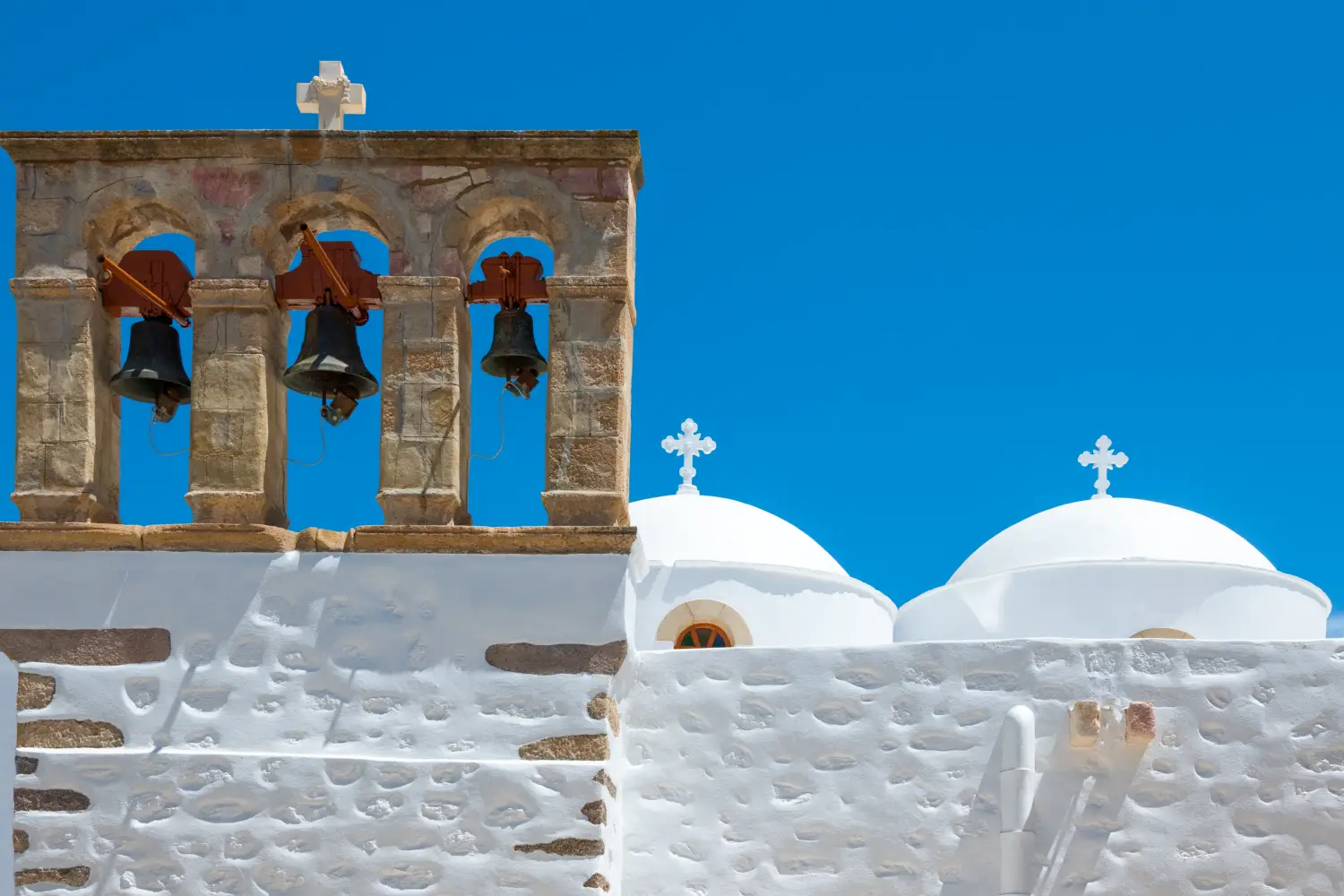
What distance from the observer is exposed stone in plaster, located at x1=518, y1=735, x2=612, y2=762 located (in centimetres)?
586

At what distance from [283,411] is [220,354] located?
362mm

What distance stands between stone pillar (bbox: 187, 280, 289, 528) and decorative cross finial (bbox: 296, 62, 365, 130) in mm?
756

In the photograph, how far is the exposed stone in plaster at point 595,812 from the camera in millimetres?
5762

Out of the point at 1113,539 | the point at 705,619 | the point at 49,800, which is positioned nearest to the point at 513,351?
the point at 49,800

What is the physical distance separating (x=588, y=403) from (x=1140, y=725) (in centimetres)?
242

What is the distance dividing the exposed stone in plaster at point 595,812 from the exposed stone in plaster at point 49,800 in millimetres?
1785

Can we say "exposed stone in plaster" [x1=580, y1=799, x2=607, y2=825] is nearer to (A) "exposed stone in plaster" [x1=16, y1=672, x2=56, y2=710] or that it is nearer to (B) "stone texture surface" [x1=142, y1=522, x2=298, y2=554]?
(B) "stone texture surface" [x1=142, y1=522, x2=298, y2=554]

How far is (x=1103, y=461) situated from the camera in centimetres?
1163

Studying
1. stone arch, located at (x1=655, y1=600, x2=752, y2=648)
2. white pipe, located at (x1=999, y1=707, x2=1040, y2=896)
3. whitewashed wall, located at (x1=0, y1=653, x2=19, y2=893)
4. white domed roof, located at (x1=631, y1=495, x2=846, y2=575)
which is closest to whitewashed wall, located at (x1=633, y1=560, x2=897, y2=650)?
stone arch, located at (x1=655, y1=600, x2=752, y2=648)

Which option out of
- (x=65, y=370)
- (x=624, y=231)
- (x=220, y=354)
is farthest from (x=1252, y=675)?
(x=65, y=370)

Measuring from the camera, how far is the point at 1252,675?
6.26 metres

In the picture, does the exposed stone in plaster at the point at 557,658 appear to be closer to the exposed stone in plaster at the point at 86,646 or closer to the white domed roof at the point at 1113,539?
the exposed stone in plaster at the point at 86,646

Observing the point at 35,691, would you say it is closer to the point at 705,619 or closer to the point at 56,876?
the point at 56,876

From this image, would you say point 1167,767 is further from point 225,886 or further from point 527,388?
point 225,886
